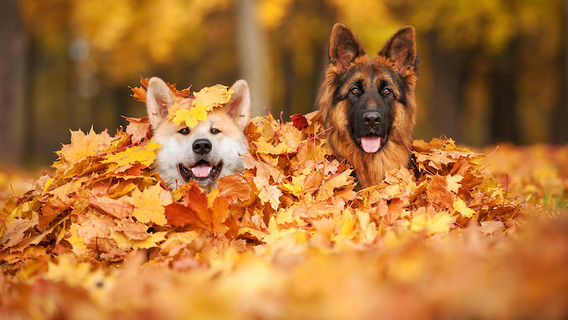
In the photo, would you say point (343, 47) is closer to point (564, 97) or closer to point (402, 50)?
point (402, 50)

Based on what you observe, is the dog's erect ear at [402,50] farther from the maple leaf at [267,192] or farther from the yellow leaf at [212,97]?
the maple leaf at [267,192]

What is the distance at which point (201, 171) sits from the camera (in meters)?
3.59

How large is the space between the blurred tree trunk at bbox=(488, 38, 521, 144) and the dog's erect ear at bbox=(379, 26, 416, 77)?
585 inches

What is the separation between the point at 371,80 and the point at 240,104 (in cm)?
109

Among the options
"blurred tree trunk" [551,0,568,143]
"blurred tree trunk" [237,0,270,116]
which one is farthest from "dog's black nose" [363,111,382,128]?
"blurred tree trunk" [551,0,568,143]

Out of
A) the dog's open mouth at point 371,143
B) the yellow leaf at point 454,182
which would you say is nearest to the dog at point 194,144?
the dog's open mouth at point 371,143

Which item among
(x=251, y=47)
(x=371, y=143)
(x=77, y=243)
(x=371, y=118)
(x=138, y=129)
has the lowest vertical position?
(x=371, y=143)

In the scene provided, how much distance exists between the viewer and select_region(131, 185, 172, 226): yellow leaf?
311cm

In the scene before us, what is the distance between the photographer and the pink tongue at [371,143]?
3.95 m

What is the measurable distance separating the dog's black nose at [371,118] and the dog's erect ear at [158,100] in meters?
1.50

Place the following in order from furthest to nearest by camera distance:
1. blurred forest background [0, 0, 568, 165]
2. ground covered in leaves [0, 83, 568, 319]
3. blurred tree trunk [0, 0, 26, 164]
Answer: blurred forest background [0, 0, 568, 165] → blurred tree trunk [0, 0, 26, 164] → ground covered in leaves [0, 83, 568, 319]

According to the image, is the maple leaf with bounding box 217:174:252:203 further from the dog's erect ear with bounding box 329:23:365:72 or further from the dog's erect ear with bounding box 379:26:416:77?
the dog's erect ear with bounding box 379:26:416:77

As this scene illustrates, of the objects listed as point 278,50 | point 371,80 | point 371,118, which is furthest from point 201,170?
point 278,50

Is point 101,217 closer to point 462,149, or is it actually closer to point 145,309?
point 145,309
